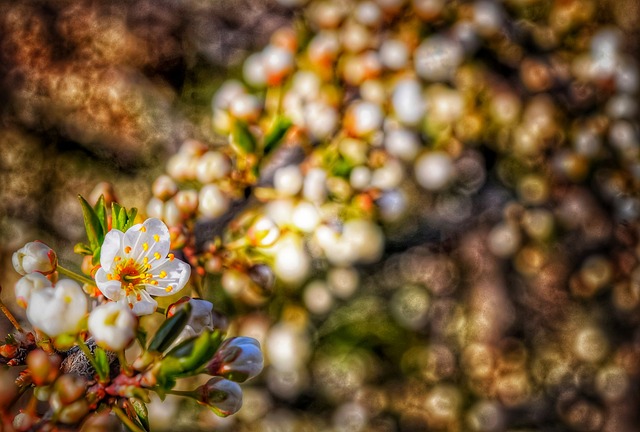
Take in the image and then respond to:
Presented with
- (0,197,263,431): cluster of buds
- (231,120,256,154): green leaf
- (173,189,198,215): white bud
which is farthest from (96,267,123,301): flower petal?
(231,120,256,154): green leaf

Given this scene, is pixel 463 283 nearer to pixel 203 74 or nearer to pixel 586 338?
pixel 586 338

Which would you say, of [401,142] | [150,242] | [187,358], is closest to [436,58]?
[401,142]

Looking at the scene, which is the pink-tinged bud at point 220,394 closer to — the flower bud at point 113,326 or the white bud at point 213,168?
the flower bud at point 113,326

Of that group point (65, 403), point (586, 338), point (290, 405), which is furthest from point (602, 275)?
point (65, 403)

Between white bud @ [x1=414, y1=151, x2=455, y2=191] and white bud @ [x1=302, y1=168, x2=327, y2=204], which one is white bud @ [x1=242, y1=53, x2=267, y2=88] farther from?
white bud @ [x1=414, y1=151, x2=455, y2=191]

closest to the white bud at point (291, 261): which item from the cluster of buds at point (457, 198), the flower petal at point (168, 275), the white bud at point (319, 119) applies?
the cluster of buds at point (457, 198)

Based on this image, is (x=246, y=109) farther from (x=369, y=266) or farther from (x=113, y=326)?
(x=113, y=326)
